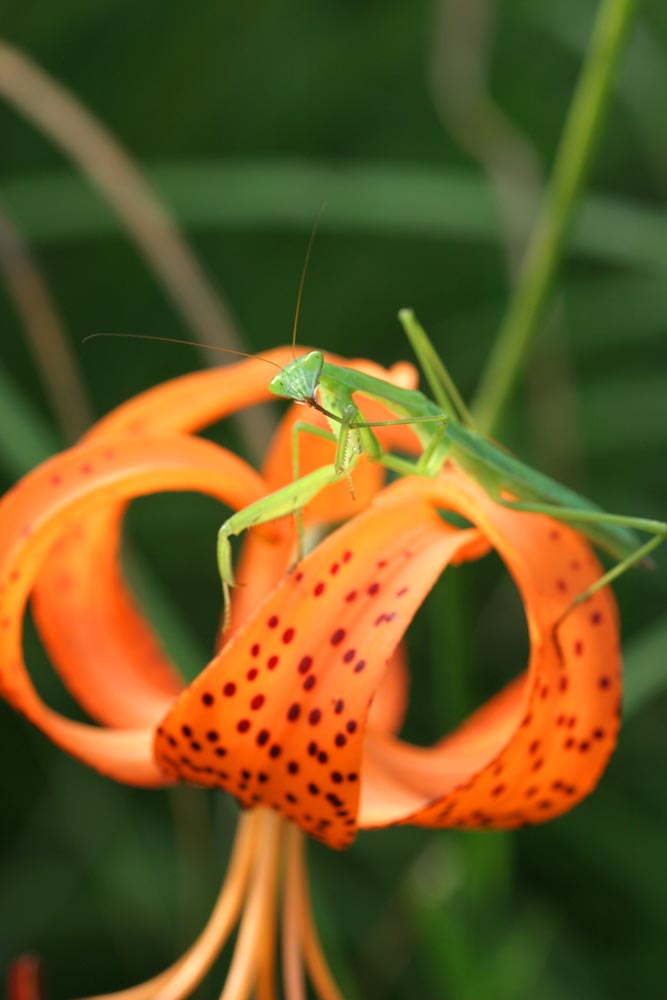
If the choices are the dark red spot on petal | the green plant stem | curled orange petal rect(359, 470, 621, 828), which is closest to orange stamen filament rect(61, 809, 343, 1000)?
curled orange petal rect(359, 470, 621, 828)

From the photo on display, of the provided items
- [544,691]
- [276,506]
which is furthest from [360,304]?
[544,691]

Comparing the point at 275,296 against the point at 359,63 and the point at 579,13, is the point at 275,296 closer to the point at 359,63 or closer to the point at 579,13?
the point at 359,63

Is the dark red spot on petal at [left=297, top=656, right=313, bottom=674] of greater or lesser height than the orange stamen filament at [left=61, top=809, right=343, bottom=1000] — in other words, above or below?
above

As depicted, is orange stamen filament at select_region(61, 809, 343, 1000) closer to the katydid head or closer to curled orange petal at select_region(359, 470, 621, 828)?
curled orange petal at select_region(359, 470, 621, 828)

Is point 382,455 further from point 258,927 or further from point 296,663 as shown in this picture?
point 258,927

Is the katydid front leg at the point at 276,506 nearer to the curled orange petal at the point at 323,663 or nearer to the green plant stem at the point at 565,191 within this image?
the curled orange petal at the point at 323,663

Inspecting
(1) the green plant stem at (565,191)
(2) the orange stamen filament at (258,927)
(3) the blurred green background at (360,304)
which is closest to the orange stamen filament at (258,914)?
(2) the orange stamen filament at (258,927)
